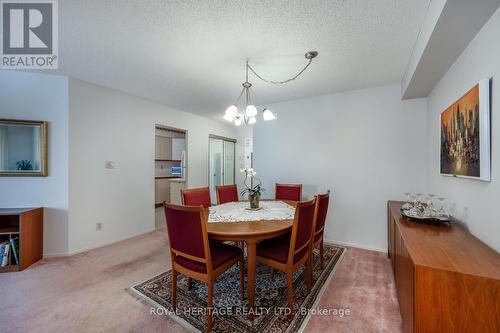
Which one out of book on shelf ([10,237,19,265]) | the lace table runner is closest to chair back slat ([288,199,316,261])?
the lace table runner

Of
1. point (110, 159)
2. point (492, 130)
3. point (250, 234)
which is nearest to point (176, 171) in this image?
point (110, 159)

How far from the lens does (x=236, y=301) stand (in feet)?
5.98

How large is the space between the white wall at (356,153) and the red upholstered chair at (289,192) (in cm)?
42

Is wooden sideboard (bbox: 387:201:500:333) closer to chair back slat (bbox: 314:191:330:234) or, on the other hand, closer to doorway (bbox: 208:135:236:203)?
chair back slat (bbox: 314:191:330:234)

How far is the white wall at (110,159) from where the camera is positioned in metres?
2.82

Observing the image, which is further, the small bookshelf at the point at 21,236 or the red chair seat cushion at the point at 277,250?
the small bookshelf at the point at 21,236

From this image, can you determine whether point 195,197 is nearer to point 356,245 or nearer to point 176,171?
point 356,245

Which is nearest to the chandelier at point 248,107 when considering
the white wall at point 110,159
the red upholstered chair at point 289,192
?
the red upholstered chair at point 289,192

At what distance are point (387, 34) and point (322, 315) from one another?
244 centimetres

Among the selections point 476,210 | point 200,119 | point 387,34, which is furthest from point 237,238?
point 200,119

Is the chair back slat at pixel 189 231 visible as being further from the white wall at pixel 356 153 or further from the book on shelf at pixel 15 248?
the white wall at pixel 356 153

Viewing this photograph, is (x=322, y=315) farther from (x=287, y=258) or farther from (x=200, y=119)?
(x=200, y=119)

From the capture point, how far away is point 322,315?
166cm

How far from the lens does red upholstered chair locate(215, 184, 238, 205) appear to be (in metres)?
3.01
